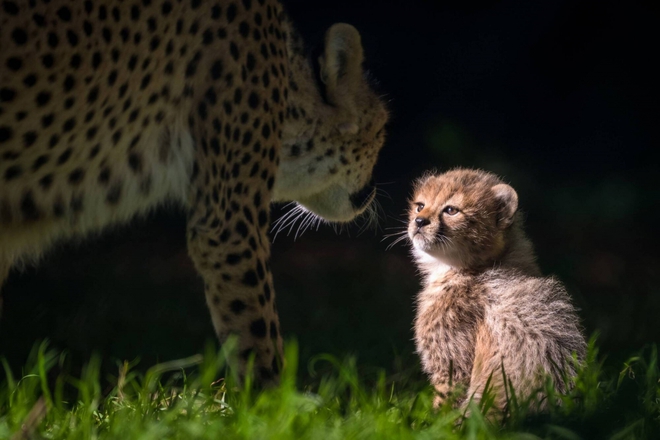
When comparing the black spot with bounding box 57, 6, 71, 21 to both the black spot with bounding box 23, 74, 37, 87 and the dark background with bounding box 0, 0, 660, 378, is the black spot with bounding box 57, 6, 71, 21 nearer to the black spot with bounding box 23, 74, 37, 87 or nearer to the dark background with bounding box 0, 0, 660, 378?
the black spot with bounding box 23, 74, 37, 87

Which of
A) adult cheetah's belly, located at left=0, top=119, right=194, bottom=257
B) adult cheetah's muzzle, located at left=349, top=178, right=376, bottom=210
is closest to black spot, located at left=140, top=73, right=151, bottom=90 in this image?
adult cheetah's belly, located at left=0, top=119, right=194, bottom=257

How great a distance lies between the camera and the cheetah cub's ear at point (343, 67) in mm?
3361

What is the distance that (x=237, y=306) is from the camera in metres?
2.70

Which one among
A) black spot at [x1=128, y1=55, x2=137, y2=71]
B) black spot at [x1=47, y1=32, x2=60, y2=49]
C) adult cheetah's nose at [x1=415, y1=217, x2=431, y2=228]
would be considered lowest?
adult cheetah's nose at [x1=415, y1=217, x2=431, y2=228]

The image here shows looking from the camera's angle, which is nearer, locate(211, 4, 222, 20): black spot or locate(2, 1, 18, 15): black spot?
locate(2, 1, 18, 15): black spot

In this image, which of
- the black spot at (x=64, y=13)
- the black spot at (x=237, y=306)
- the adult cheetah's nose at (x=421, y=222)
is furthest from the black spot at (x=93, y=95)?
the adult cheetah's nose at (x=421, y=222)

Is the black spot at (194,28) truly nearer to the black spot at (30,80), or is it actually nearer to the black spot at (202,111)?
the black spot at (202,111)

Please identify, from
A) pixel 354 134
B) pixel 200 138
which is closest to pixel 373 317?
pixel 354 134

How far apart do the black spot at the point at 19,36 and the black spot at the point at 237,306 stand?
91 centimetres

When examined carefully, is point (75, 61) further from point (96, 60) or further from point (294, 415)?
point (294, 415)

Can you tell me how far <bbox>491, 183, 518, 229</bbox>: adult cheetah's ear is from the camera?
3.22 meters

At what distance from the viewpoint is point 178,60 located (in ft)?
9.03

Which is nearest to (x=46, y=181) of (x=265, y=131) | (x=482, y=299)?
(x=265, y=131)

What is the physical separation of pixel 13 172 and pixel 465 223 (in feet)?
4.81
